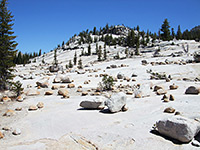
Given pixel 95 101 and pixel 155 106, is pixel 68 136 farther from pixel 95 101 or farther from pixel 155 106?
pixel 155 106

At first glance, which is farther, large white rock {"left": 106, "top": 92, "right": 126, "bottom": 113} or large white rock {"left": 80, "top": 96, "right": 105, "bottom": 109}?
large white rock {"left": 80, "top": 96, "right": 105, "bottom": 109}

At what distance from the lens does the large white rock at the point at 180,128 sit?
3.83m

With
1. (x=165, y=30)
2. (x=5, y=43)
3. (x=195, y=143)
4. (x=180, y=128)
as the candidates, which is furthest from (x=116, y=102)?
(x=165, y=30)

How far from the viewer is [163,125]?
429 centimetres

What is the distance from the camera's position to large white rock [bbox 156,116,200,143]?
3.83m

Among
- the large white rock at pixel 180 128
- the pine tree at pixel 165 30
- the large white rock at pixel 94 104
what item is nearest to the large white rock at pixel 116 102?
the large white rock at pixel 94 104

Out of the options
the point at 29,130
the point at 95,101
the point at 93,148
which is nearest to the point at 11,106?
the point at 29,130

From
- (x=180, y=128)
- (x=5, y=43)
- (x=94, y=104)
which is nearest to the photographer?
(x=180, y=128)

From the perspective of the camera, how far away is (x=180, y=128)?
3928mm

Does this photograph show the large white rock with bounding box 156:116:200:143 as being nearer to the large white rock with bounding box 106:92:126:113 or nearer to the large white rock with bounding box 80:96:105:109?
the large white rock with bounding box 106:92:126:113

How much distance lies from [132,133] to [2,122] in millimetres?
4982

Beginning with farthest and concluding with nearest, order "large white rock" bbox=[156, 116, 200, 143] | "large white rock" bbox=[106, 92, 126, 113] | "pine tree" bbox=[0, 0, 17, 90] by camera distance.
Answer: "pine tree" bbox=[0, 0, 17, 90] → "large white rock" bbox=[106, 92, 126, 113] → "large white rock" bbox=[156, 116, 200, 143]

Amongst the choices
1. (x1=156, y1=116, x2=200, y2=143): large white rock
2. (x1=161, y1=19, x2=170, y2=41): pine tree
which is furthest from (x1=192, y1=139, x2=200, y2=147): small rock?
(x1=161, y1=19, x2=170, y2=41): pine tree

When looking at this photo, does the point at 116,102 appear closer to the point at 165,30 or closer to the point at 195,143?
the point at 195,143
